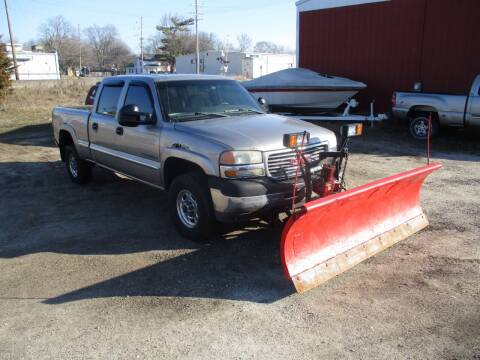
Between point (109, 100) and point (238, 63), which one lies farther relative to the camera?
point (238, 63)

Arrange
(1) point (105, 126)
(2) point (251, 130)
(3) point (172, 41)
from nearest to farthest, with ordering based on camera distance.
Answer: (2) point (251, 130) < (1) point (105, 126) < (3) point (172, 41)

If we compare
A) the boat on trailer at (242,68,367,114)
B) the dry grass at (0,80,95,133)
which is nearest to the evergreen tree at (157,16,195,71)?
the dry grass at (0,80,95,133)

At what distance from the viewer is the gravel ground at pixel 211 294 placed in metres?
3.41

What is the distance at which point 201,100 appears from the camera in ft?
19.2

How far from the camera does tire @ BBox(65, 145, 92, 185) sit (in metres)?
8.06

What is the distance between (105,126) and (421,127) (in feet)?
31.0

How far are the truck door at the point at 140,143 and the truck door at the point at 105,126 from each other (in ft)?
0.72

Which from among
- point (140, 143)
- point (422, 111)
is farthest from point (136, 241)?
point (422, 111)

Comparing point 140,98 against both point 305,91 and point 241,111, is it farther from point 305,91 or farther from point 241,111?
point 305,91

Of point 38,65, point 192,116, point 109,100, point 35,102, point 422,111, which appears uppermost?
point 38,65

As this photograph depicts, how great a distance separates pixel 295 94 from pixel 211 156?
1156 cm

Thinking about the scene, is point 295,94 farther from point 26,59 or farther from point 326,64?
point 26,59

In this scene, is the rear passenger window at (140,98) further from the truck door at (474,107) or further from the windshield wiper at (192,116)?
the truck door at (474,107)

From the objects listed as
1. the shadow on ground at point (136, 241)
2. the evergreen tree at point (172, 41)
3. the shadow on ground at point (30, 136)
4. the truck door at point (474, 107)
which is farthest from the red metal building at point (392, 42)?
the evergreen tree at point (172, 41)
